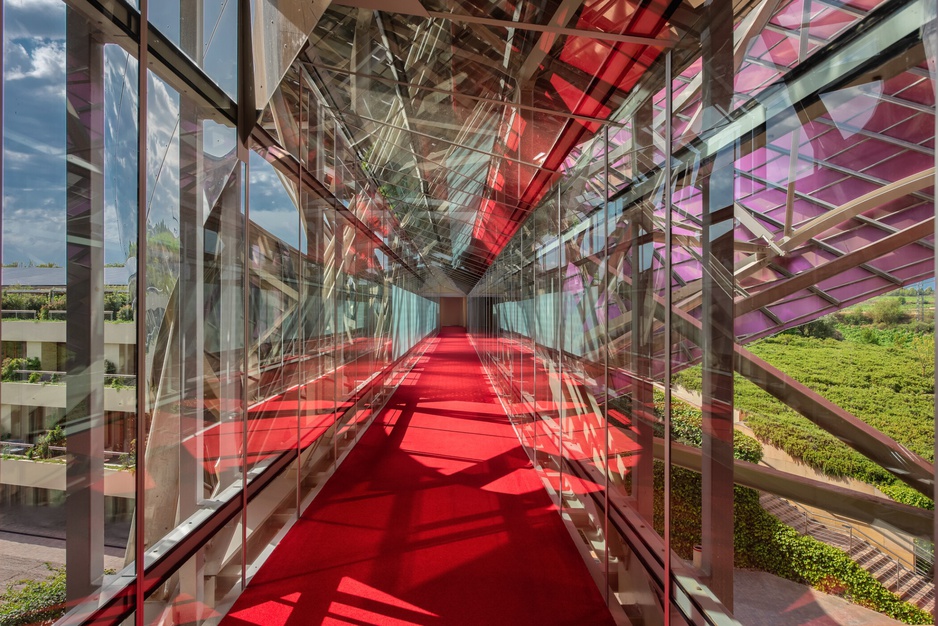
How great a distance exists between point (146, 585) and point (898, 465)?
269 centimetres

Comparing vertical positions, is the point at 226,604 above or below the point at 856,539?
below

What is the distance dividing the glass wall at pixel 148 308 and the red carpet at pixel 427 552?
1.22ft

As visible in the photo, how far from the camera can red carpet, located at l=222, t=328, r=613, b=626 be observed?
9.33 ft

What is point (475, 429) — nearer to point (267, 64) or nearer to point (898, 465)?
point (267, 64)

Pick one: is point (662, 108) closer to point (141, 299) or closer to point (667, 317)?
point (667, 317)

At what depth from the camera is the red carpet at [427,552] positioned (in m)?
2.84

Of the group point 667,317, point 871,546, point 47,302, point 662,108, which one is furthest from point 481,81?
point 871,546

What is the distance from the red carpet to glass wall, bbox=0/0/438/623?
1.22ft

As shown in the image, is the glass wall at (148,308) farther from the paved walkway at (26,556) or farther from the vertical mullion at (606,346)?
the vertical mullion at (606,346)

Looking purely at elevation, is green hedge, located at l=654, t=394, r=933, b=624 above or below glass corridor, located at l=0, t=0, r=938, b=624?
below

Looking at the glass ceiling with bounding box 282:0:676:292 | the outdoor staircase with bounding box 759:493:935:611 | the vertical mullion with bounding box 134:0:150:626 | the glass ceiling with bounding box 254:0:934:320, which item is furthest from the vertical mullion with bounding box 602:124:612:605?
the vertical mullion with bounding box 134:0:150:626

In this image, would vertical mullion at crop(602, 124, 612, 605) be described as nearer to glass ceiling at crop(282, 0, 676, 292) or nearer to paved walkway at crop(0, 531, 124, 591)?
glass ceiling at crop(282, 0, 676, 292)

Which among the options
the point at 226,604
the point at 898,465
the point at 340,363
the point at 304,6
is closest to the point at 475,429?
the point at 340,363

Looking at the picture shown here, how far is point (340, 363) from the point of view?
Result: 20.0 ft
